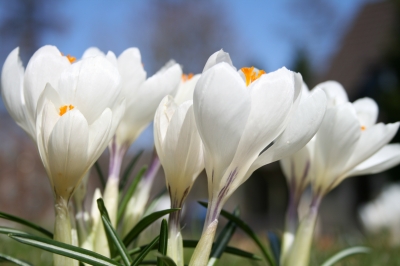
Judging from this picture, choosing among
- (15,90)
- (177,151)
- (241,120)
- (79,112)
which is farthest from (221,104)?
(15,90)

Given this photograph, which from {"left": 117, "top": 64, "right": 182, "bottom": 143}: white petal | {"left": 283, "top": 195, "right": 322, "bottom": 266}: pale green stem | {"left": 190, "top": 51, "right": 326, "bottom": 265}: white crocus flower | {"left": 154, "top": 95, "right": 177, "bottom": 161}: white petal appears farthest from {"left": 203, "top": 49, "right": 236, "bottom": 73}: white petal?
{"left": 283, "top": 195, "right": 322, "bottom": 266}: pale green stem

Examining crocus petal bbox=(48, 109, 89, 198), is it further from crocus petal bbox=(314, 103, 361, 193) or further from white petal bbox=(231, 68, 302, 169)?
crocus petal bbox=(314, 103, 361, 193)

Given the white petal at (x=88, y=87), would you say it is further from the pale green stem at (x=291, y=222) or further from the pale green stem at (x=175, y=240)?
the pale green stem at (x=291, y=222)

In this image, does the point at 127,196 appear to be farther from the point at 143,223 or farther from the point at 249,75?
the point at 249,75

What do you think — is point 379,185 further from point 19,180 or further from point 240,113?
point 240,113

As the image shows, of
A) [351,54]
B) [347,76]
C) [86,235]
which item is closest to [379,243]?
[86,235]
